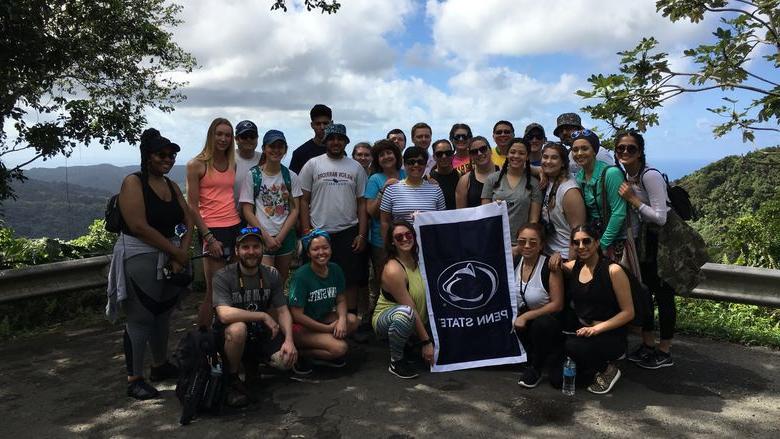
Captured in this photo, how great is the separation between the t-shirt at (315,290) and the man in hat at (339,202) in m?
0.58

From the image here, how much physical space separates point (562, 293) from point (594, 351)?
54 centimetres

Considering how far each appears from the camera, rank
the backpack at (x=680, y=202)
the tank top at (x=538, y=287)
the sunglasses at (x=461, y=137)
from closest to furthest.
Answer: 1. the backpack at (x=680, y=202)
2. the tank top at (x=538, y=287)
3. the sunglasses at (x=461, y=137)

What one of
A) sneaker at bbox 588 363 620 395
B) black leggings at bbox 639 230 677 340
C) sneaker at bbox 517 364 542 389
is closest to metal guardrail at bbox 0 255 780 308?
black leggings at bbox 639 230 677 340

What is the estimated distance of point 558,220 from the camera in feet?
16.2

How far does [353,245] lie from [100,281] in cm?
326

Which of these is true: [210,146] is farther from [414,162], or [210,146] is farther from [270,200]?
[414,162]

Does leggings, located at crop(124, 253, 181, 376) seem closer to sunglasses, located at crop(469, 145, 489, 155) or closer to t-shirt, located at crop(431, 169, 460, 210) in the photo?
t-shirt, located at crop(431, 169, 460, 210)

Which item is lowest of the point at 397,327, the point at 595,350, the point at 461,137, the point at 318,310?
the point at 595,350

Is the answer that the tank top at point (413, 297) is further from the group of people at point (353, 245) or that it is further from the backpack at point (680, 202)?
the backpack at point (680, 202)

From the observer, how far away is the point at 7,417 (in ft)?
14.1

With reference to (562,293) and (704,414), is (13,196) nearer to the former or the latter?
(562,293)

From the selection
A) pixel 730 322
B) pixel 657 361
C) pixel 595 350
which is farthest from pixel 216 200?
pixel 730 322

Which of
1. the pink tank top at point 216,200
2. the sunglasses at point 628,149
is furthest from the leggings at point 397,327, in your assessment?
the sunglasses at point 628,149

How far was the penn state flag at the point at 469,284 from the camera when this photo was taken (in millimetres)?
5035
